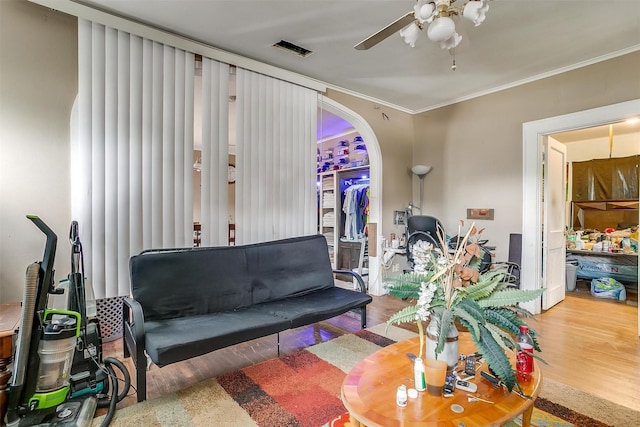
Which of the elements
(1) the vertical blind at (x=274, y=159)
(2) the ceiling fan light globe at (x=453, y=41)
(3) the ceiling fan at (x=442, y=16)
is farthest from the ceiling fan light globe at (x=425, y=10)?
(1) the vertical blind at (x=274, y=159)

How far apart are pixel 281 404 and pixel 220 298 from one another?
1083mm

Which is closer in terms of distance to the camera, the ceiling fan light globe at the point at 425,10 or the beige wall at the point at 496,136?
the ceiling fan light globe at the point at 425,10

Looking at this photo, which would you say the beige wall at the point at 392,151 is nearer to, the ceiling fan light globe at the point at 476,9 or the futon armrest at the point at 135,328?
the ceiling fan light globe at the point at 476,9

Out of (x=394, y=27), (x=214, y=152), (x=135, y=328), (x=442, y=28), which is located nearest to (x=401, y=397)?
(x=135, y=328)

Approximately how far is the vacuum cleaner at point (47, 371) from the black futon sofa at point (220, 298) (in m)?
0.29

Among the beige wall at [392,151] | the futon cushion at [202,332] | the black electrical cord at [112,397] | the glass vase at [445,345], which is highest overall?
the beige wall at [392,151]

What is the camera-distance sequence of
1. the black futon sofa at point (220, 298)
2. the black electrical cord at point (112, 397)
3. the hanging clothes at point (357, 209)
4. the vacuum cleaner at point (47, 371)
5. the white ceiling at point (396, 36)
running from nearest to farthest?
the vacuum cleaner at point (47, 371) < the black electrical cord at point (112, 397) < the black futon sofa at point (220, 298) < the white ceiling at point (396, 36) < the hanging clothes at point (357, 209)

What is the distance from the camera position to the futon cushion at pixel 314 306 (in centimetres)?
256

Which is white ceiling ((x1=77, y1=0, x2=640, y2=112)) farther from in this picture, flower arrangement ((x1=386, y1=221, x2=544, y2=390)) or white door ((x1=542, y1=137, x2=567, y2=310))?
flower arrangement ((x1=386, y1=221, x2=544, y2=390))

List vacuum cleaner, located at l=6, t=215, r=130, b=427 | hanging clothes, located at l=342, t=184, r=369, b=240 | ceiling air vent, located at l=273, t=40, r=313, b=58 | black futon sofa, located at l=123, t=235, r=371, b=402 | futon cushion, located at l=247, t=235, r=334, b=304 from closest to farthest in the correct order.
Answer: vacuum cleaner, located at l=6, t=215, r=130, b=427
black futon sofa, located at l=123, t=235, r=371, b=402
futon cushion, located at l=247, t=235, r=334, b=304
ceiling air vent, located at l=273, t=40, r=313, b=58
hanging clothes, located at l=342, t=184, r=369, b=240

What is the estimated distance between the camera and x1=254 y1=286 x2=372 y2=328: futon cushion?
8.41ft

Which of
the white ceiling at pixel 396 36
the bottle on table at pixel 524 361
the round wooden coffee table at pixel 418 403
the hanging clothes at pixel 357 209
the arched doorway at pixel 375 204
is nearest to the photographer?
the round wooden coffee table at pixel 418 403

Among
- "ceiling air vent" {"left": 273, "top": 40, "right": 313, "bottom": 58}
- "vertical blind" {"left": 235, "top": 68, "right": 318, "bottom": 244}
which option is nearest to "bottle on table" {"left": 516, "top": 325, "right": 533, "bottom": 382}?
"vertical blind" {"left": 235, "top": 68, "right": 318, "bottom": 244}

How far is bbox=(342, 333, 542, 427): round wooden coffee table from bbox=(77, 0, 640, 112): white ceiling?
80.5 inches
